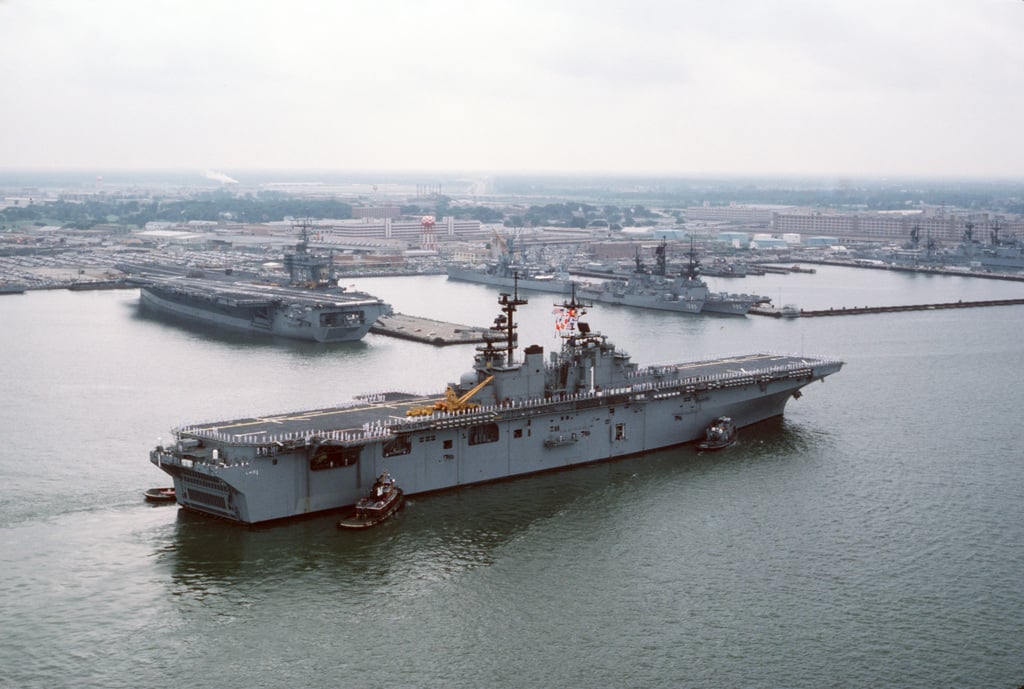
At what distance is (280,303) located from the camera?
59031mm

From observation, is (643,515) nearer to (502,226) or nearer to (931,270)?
(931,270)

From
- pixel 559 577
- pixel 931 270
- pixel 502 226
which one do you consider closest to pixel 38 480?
pixel 559 577

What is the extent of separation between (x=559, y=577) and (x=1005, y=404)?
24.0m

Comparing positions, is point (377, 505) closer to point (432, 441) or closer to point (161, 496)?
point (432, 441)

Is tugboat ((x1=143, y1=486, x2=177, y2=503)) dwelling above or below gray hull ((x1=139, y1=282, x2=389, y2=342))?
below

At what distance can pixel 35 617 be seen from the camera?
→ 2188 centimetres

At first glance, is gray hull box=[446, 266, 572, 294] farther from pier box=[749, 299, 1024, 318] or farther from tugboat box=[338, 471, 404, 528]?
tugboat box=[338, 471, 404, 528]

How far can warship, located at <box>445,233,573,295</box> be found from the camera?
83625 millimetres

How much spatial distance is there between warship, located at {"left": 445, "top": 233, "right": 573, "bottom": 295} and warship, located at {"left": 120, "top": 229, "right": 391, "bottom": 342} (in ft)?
54.2

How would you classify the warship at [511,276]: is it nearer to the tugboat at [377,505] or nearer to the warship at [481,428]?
the warship at [481,428]

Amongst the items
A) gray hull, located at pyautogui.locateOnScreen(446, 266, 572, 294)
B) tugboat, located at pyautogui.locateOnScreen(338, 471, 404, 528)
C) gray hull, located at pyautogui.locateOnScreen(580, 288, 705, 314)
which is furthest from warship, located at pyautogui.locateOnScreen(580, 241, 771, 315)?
tugboat, located at pyautogui.locateOnScreen(338, 471, 404, 528)

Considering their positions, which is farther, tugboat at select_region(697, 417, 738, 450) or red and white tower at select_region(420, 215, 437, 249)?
red and white tower at select_region(420, 215, 437, 249)

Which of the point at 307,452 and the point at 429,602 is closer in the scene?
the point at 429,602

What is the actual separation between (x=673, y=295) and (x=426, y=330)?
20117 millimetres
